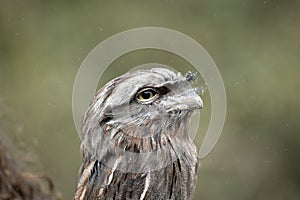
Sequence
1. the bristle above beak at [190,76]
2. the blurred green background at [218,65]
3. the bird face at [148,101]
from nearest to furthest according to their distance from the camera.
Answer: the bird face at [148,101] < the bristle above beak at [190,76] < the blurred green background at [218,65]

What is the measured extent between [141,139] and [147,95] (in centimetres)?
23

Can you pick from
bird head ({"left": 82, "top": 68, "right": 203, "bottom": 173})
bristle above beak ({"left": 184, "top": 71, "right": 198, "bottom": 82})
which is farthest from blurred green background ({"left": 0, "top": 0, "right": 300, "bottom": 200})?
bird head ({"left": 82, "top": 68, "right": 203, "bottom": 173})

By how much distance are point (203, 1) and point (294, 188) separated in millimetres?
2559

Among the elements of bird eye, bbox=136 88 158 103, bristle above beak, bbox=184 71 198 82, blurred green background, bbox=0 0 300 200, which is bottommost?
bird eye, bbox=136 88 158 103

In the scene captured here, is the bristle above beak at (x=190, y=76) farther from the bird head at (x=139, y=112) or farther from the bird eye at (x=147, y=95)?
the bird eye at (x=147, y=95)

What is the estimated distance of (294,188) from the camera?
10.4 meters

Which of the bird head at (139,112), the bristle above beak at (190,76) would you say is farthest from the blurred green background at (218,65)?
the bird head at (139,112)

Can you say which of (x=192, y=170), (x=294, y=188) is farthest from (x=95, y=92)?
(x=294, y=188)

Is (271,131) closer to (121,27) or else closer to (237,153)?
(237,153)

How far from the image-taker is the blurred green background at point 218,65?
1007 centimetres

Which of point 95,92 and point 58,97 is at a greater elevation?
point 58,97

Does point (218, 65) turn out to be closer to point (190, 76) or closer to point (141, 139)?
point (190, 76)

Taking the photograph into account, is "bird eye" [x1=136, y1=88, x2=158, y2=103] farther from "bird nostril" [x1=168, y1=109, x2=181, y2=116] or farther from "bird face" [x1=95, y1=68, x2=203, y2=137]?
"bird nostril" [x1=168, y1=109, x2=181, y2=116]

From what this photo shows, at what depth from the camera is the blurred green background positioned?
10070 mm
